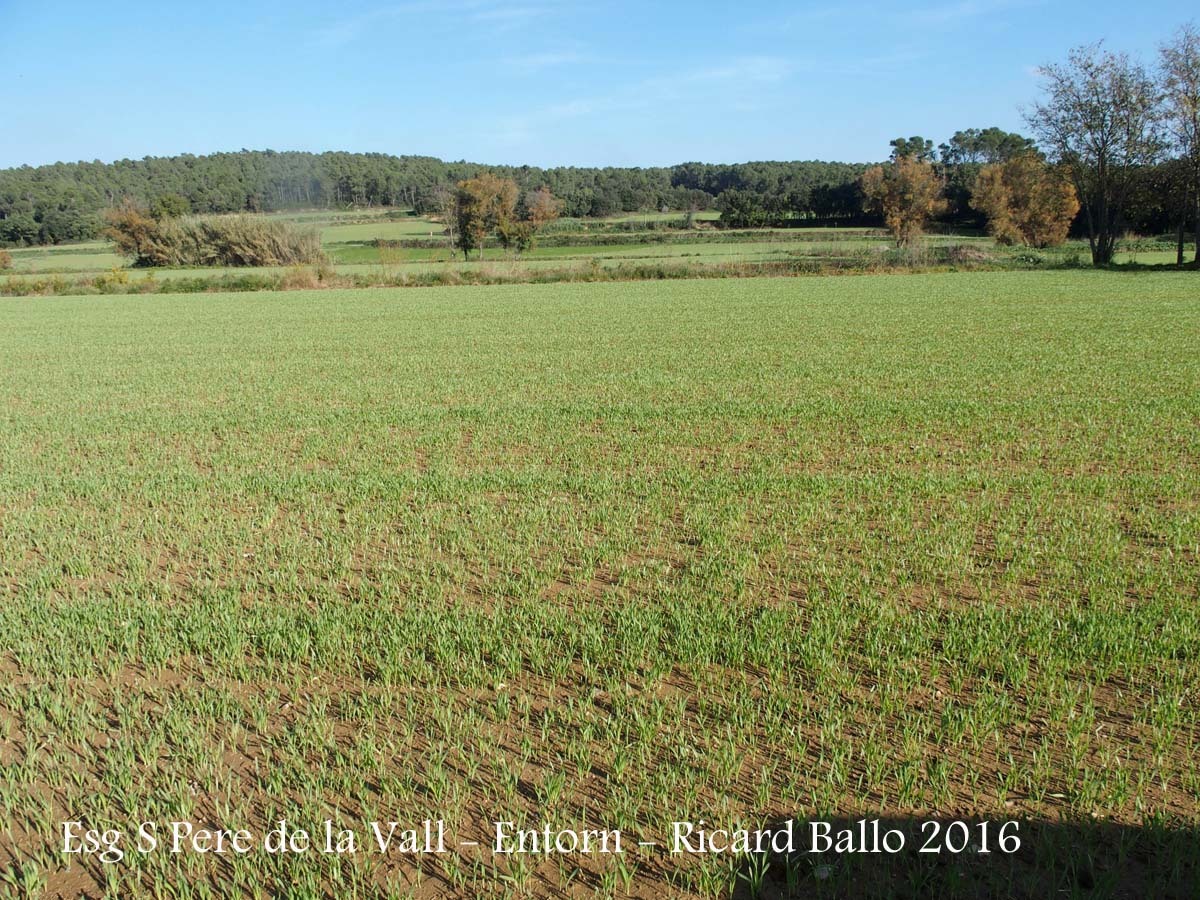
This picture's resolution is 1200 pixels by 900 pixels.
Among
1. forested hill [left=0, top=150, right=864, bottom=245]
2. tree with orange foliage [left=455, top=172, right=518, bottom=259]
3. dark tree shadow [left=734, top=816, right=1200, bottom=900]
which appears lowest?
dark tree shadow [left=734, top=816, right=1200, bottom=900]

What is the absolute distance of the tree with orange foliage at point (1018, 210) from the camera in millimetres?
84500

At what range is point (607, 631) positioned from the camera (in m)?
5.40

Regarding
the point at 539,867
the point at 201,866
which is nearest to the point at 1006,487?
the point at 539,867

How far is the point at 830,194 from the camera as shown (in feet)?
345

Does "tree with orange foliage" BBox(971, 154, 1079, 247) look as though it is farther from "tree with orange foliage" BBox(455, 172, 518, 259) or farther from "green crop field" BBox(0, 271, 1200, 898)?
"green crop field" BBox(0, 271, 1200, 898)

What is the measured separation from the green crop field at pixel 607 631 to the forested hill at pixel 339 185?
98.2 metres

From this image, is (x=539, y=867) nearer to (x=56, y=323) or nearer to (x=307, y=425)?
(x=307, y=425)

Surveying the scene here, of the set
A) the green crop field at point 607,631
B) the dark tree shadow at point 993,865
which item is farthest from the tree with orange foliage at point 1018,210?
the dark tree shadow at point 993,865

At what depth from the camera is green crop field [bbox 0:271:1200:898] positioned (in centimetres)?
357

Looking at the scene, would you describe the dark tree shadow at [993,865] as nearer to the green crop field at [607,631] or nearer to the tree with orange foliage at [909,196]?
the green crop field at [607,631]

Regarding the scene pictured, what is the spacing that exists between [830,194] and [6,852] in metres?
113

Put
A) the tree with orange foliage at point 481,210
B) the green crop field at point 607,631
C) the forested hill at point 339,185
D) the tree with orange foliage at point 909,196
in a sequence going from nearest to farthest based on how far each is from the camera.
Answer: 1. the green crop field at point 607,631
2. the tree with orange foliage at point 481,210
3. the tree with orange foliage at point 909,196
4. the forested hill at point 339,185

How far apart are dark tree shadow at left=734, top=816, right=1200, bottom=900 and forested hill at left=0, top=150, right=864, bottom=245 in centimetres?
10603

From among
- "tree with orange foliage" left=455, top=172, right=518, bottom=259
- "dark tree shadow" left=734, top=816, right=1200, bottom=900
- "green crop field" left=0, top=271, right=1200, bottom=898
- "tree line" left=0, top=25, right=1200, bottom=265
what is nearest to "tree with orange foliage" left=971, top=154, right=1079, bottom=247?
"tree line" left=0, top=25, right=1200, bottom=265
